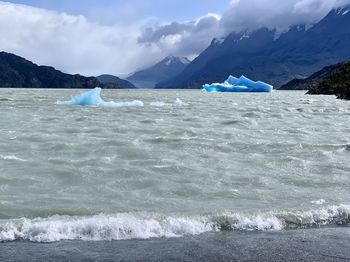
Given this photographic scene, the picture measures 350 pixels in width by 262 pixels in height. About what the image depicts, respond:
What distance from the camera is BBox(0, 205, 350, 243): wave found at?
8.83 meters

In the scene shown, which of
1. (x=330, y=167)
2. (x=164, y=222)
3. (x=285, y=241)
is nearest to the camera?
(x=285, y=241)

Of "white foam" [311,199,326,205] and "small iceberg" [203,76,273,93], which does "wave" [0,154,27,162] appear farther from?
"small iceberg" [203,76,273,93]

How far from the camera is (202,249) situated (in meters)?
8.15

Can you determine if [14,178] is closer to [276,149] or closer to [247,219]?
[247,219]

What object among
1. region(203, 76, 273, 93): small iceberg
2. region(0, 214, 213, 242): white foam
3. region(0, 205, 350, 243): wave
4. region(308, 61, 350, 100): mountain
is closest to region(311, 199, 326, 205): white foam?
region(0, 205, 350, 243): wave

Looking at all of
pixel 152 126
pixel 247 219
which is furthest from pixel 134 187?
pixel 152 126

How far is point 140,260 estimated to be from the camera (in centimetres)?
749

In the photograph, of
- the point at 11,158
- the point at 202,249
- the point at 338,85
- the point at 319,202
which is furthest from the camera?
the point at 338,85

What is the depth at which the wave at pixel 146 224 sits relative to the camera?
8828 millimetres

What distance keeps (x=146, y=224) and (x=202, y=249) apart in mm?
1640

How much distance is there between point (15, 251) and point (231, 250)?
11.5 feet

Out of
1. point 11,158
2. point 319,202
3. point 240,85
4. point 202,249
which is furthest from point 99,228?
point 240,85

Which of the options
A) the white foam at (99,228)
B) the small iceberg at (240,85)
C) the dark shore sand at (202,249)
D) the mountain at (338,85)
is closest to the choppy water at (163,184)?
the white foam at (99,228)

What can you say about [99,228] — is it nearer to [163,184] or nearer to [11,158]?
[163,184]
